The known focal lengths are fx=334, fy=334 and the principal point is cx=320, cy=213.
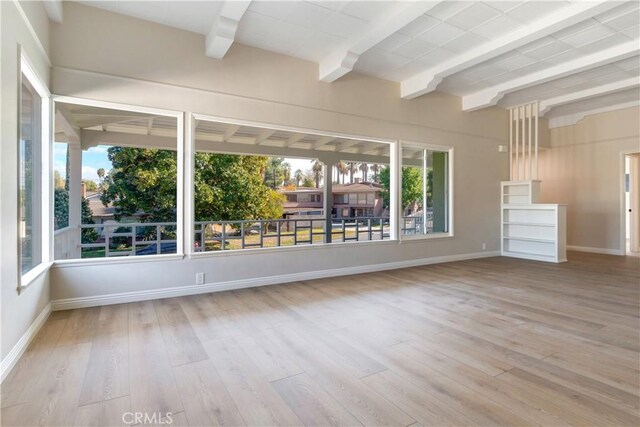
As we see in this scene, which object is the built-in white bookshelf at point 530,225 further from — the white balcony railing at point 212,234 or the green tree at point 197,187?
the green tree at point 197,187

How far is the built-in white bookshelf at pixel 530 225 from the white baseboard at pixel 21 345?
7.38m

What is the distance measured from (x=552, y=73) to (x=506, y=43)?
1.51 m

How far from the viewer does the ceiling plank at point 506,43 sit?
3.35m

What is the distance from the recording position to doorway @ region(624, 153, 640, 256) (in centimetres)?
707

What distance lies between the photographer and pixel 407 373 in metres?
2.08

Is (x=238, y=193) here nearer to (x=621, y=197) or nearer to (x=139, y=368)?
(x=139, y=368)

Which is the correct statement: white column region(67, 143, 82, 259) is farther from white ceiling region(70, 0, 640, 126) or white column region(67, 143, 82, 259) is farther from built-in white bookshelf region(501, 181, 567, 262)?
built-in white bookshelf region(501, 181, 567, 262)

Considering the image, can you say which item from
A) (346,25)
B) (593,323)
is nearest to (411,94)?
(346,25)

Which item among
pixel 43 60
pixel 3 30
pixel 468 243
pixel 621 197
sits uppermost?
pixel 43 60

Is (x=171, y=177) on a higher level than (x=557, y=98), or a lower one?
lower

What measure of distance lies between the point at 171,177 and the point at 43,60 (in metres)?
2.10

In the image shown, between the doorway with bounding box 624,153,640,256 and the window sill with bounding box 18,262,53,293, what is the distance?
384 inches

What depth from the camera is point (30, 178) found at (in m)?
2.96

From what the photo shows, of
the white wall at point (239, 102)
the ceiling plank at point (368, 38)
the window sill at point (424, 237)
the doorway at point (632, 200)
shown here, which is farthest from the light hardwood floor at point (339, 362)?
the doorway at point (632, 200)
